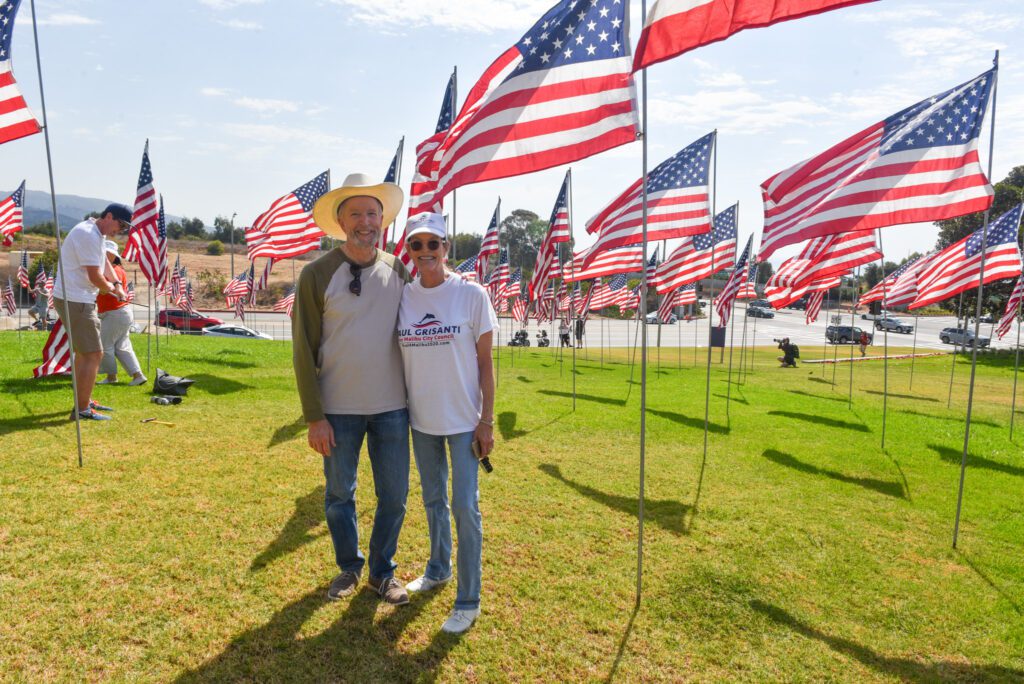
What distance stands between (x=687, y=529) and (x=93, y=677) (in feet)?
15.1

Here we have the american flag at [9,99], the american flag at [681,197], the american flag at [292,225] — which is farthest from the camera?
the american flag at [292,225]

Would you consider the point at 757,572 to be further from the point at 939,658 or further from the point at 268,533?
the point at 268,533

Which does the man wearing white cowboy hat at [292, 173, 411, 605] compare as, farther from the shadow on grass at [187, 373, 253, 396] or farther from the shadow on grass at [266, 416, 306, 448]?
the shadow on grass at [187, 373, 253, 396]

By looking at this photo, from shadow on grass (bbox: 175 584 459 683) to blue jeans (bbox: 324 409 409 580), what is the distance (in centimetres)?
34

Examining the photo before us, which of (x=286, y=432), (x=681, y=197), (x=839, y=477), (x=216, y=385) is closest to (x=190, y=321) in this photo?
(x=216, y=385)

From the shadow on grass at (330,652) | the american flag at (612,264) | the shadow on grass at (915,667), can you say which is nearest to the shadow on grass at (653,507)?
the shadow on grass at (915,667)

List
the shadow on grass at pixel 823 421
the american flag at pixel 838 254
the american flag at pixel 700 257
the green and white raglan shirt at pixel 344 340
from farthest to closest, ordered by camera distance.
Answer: the american flag at pixel 700 257
the shadow on grass at pixel 823 421
the american flag at pixel 838 254
the green and white raglan shirt at pixel 344 340

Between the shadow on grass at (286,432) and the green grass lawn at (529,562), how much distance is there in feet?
0.16

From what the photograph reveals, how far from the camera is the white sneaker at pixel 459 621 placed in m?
3.64

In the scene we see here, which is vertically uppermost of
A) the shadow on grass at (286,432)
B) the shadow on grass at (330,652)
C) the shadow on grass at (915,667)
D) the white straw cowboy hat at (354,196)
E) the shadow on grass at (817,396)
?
the white straw cowboy hat at (354,196)

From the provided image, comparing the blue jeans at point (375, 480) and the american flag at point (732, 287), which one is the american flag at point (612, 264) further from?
the blue jeans at point (375, 480)

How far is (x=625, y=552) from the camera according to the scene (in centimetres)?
507

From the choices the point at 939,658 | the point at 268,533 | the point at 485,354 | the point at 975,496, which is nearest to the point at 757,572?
the point at 939,658

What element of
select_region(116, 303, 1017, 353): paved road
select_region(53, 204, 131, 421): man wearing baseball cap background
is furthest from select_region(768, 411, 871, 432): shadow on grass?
select_region(116, 303, 1017, 353): paved road
